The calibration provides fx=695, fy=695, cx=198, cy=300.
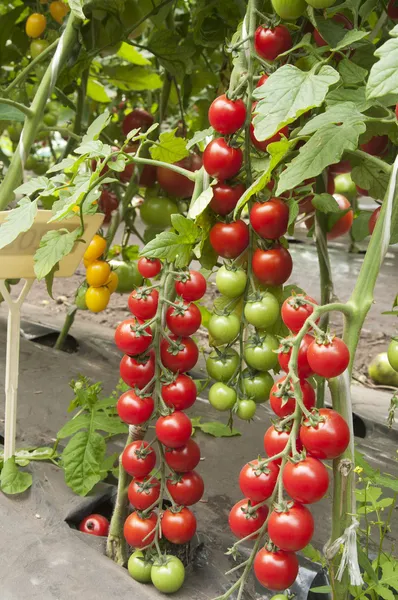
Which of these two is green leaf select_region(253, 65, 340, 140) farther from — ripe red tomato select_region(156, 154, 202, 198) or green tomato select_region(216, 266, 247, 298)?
ripe red tomato select_region(156, 154, 202, 198)

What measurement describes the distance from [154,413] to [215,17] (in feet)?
3.61

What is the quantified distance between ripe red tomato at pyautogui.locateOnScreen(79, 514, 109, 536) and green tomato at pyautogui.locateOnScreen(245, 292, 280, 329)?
517 millimetres

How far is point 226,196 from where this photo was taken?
3.42ft

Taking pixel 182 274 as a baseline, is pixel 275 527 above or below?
below

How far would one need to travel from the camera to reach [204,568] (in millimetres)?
1173

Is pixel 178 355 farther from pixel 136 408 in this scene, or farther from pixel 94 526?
pixel 94 526

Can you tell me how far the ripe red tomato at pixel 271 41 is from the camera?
103 cm

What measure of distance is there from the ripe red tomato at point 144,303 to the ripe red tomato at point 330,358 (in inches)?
12.6

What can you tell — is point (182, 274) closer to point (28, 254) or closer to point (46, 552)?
point (28, 254)

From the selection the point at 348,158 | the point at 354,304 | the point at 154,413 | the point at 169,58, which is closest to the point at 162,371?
the point at 154,413

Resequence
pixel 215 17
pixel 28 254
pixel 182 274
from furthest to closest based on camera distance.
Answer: pixel 215 17 < pixel 28 254 < pixel 182 274

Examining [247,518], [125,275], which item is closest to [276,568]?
[247,518]

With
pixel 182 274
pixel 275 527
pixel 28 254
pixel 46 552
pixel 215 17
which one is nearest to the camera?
pixel 275 527

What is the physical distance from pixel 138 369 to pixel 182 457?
154 millimetres
